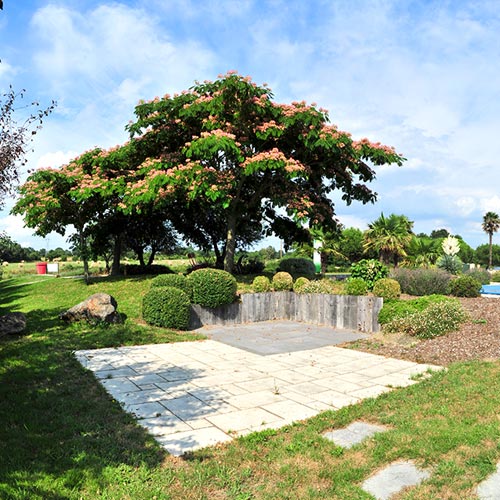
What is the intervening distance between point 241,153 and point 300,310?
5.57 metres

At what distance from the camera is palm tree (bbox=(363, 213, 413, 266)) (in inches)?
1190

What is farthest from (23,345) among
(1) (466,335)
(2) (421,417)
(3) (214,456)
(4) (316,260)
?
(4) (316,260)

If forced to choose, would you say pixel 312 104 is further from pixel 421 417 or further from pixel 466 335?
pixel 421 417

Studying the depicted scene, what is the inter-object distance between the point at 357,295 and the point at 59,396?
8128 millimetres

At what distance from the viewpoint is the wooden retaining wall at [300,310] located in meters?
10.9

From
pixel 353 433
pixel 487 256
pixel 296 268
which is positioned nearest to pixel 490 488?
pixel 353 433

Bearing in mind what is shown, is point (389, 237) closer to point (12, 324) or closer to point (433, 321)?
point (433, 321)

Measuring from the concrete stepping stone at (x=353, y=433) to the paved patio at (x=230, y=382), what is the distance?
0.53 metres

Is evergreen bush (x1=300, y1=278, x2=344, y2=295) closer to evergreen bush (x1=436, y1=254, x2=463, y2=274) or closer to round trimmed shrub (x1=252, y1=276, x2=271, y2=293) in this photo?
round trimmed shrub (x1=252, y1=276, x2=271, y2=293)

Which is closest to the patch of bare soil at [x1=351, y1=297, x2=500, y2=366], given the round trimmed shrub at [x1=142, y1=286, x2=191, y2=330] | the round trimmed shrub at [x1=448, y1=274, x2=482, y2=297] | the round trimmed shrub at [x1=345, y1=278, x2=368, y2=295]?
the round trimmed shrub at [x1=345, y1=278, x2=368, y2=295]

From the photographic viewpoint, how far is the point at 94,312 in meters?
10.4

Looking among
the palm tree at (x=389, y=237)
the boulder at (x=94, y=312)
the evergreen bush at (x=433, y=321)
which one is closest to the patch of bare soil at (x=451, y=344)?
the evergreen bush at (x=433, y=321)

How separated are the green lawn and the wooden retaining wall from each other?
490 centimetres

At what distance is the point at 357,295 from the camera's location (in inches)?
446
